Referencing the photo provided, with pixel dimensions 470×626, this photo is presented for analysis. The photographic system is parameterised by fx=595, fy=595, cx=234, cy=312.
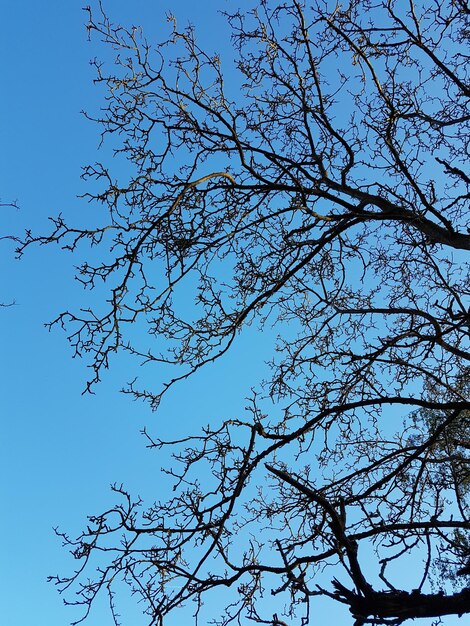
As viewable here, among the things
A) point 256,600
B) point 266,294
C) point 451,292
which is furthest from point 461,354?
point 256,600

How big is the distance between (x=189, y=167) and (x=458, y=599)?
5177 mm

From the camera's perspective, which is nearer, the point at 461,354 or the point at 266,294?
the point at 461,354

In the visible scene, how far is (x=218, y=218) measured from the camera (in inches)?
264

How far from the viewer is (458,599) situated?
253 centimetres

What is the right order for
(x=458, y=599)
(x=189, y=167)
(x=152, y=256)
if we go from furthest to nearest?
(x=189, y=167) → (x=152, y=256) → (x=458, y=599)

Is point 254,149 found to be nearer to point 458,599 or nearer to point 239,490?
point 239,490

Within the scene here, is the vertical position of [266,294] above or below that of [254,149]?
below

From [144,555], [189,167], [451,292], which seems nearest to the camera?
[144,555]

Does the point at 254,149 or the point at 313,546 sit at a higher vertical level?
the point at 254,149

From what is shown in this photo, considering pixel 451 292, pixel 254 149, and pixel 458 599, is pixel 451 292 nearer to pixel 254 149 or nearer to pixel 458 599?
pixel 254 149

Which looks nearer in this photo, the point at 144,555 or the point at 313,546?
the point at 144,555

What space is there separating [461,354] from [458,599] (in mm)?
3943

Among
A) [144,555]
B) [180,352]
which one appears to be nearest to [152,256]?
[180,352]

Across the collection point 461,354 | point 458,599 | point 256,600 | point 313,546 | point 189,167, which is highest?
point 189,167
